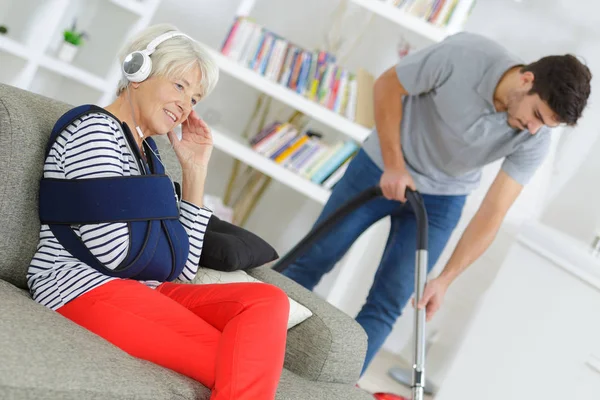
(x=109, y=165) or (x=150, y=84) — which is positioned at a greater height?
(x=150, y=84)

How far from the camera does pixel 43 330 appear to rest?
1.42 m

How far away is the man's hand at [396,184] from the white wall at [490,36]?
1.41 meters

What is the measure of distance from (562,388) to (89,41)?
2565mm

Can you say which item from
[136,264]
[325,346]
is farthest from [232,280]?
[136,264]

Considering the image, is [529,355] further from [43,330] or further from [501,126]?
[43,330]

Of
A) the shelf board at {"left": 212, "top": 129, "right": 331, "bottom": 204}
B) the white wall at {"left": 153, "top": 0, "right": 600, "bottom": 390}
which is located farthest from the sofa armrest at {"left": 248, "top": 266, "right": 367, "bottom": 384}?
the white wall at {"left": 153, "top": 0, "right": 600, "bottom": 390}

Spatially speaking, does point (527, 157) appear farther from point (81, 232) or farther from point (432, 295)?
point (81, 232)

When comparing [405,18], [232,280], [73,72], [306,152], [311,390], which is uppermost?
[405,18]

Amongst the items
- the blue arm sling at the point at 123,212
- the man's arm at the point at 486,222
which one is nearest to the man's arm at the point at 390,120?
the man's arm at the point at 486,222

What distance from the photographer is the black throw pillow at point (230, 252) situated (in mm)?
2062

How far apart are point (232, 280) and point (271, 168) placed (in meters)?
1.81

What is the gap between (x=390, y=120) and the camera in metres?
2.70

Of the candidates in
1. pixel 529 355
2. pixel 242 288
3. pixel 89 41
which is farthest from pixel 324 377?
pixel 89 41

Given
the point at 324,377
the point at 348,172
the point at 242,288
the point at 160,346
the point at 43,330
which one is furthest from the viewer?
the point at 348,172
